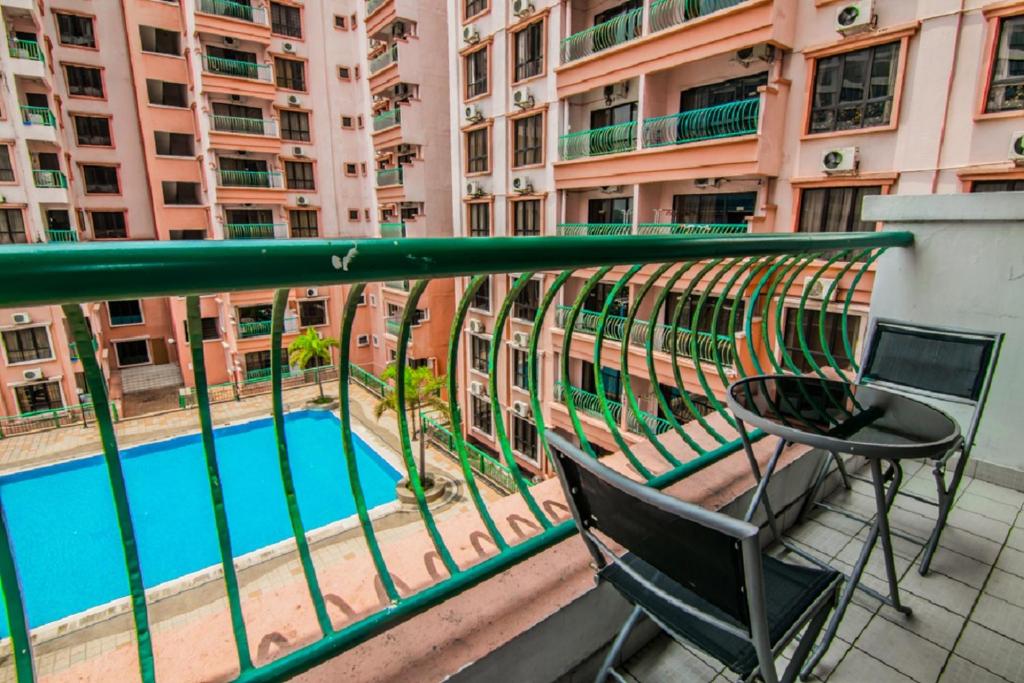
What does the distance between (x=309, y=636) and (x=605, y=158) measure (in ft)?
35.9

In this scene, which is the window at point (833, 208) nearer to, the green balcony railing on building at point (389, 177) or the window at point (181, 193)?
the green balcony railing on building at point (389, 177)

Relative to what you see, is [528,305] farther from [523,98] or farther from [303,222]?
[303,222]

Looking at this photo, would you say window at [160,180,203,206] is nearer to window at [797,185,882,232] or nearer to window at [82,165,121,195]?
window at [82,165,121,195]

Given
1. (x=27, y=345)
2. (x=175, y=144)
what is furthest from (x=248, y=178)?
(x=27, y=345)

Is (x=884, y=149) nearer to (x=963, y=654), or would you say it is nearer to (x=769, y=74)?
(x=769, y=74)

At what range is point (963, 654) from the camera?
1543 mm

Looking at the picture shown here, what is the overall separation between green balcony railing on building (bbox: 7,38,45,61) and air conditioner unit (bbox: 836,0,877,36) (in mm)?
19926

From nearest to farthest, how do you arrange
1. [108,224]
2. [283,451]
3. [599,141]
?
[283,451] < [599,141] < [108,224]

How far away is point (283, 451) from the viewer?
1062 millimetres

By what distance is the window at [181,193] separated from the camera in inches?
767

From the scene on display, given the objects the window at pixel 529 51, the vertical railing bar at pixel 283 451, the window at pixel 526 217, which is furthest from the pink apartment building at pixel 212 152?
the vertical railing bar at pixel 283 451

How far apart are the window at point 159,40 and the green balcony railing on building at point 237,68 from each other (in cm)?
247

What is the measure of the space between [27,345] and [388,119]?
1300 centimetres

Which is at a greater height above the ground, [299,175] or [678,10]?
[678,10]
